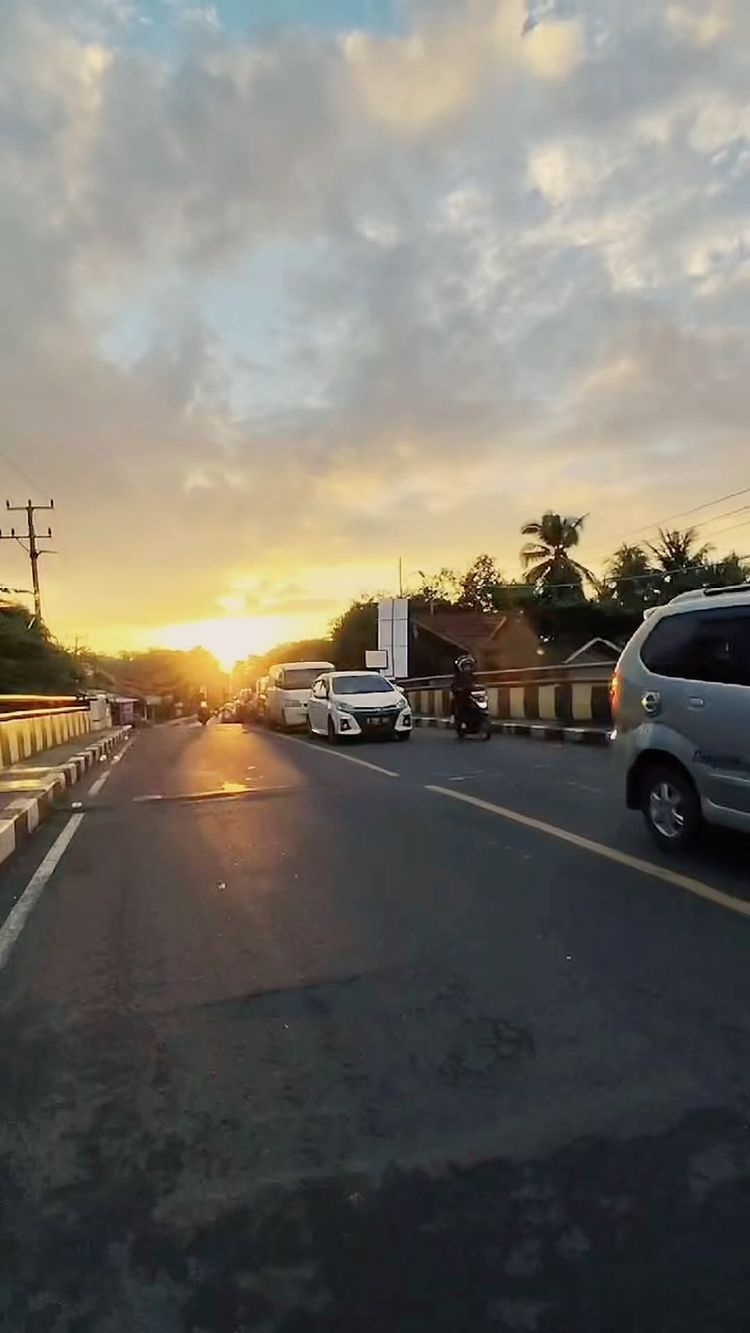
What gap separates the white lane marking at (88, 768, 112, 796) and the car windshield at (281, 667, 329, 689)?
11.7 metres

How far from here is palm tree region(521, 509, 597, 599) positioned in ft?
174

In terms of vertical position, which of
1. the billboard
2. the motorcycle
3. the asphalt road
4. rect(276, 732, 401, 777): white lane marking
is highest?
the billboard

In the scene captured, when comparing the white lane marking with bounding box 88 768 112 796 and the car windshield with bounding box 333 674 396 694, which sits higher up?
the car windshield with bounding box 333 674 396 694

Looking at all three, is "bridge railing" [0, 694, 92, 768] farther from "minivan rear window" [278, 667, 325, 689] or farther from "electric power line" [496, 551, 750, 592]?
"electric power line" [496, 551, 750, 592]

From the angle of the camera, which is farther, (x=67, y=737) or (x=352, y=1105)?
(x=67, y=737)

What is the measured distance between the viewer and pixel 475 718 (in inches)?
828

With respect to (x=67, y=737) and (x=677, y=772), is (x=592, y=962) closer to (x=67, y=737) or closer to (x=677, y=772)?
(x=677, y=772)

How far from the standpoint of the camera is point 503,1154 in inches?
131

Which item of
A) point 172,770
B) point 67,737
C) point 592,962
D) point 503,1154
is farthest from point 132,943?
point 67,737

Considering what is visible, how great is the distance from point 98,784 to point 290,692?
1340 cm

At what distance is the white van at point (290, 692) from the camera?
2939 cm

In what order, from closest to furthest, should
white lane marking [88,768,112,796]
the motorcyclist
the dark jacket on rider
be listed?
white lane marking [88,768,112,796] < the motorcyclist < the dark jacket on rider

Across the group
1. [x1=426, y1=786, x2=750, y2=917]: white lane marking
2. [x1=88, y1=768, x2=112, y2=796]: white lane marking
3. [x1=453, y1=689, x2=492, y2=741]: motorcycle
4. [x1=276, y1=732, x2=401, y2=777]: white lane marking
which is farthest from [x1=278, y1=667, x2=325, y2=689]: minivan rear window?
[x1=426, y1=786, x2=750, y2=917]: white lane marking

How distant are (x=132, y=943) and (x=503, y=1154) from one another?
321 cm
